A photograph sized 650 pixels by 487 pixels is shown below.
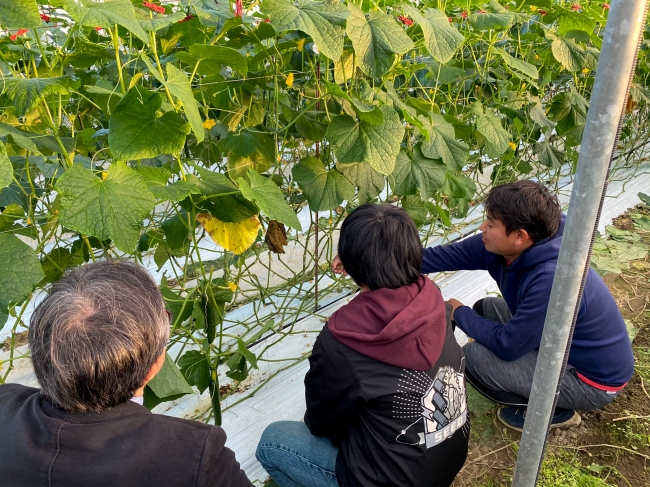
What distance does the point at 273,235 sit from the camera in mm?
1733

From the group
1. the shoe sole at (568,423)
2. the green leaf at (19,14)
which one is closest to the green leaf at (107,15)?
the green leaf at (19,14)

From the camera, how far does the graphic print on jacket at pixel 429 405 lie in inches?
48.1

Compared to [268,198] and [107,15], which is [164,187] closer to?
[268,198]

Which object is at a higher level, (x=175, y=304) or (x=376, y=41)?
(x=376, y=41)

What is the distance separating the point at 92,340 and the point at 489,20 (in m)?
1.45

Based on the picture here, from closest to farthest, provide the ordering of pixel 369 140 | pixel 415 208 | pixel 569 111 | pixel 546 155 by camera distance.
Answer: pixel 369 140, pixel 415 208, pixel 569 111, pixel 546 155

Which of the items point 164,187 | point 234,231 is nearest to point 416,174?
point 234,231

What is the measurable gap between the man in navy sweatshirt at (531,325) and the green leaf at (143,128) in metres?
0.96

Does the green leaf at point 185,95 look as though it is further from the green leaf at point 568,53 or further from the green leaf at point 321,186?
the green leaf at point 568,53

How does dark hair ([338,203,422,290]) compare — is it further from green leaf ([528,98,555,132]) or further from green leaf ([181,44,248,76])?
green leaf ([528,98,555,132])

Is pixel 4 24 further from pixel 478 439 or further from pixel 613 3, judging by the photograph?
pixel 478 439

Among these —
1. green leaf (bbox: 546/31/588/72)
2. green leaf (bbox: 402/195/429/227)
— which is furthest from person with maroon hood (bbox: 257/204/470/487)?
green leaf (bbox: 546/31/588/72)

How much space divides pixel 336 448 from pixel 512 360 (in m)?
0.62

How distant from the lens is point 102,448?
79 centimetres
